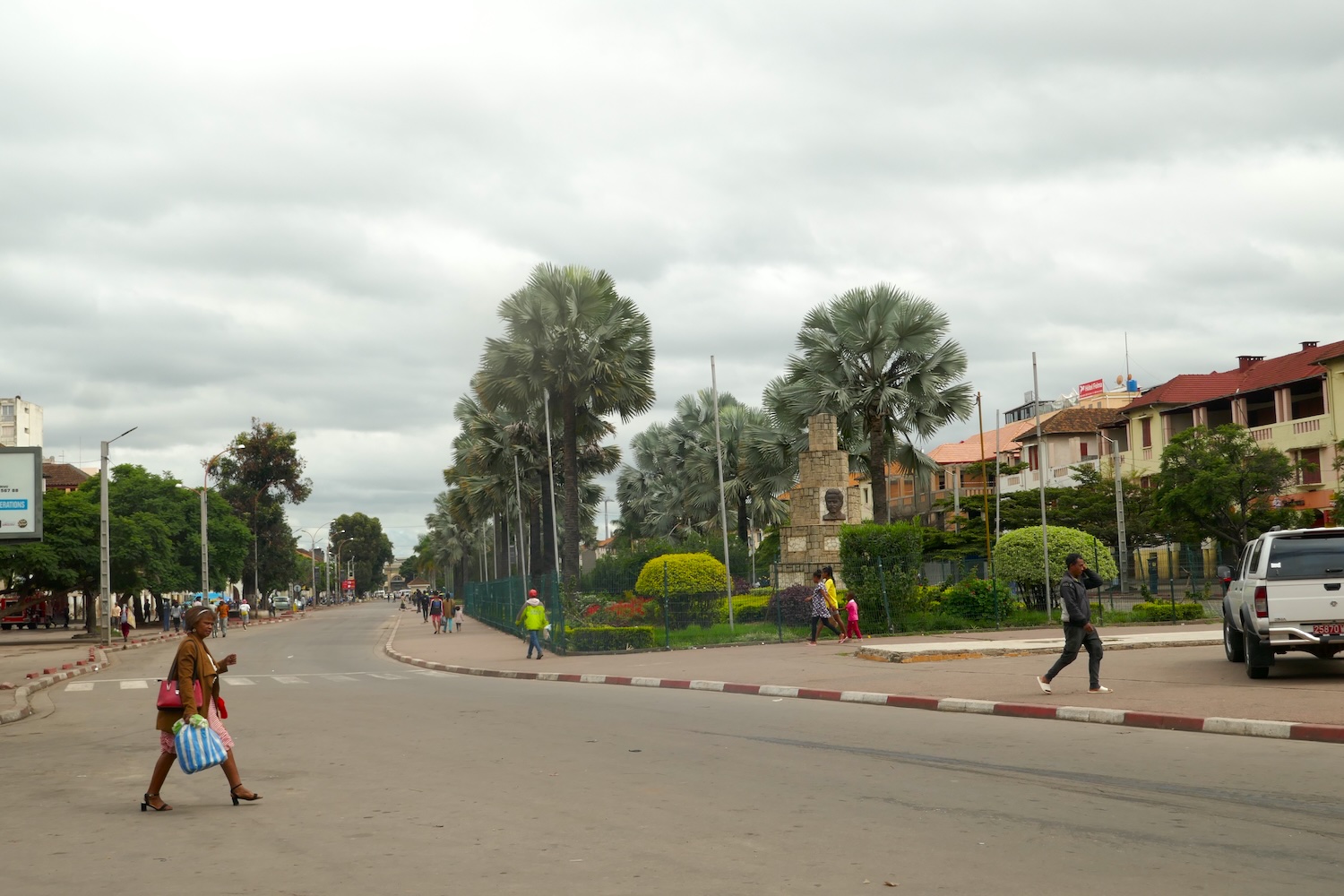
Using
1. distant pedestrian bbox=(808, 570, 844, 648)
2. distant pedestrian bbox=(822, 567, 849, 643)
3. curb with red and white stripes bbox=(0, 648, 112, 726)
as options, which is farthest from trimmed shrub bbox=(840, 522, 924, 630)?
curb with red and white stripes bbox=(0, 648, 112, 726)

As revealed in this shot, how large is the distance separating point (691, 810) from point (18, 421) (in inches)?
5077

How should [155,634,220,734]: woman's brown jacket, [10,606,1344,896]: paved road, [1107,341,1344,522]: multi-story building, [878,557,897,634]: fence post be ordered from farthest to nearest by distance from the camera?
1. [1107,341,1344,522]: multi-story building
2. [878,557,897,634]: fence post
3. [155,634,220,734]: woman's brown jacket
4. [10,606,1344,896]: paved road

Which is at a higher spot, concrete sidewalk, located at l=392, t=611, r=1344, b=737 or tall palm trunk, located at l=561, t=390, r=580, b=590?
tall palm trunk, located at l=561, t=390, r=580, b=590

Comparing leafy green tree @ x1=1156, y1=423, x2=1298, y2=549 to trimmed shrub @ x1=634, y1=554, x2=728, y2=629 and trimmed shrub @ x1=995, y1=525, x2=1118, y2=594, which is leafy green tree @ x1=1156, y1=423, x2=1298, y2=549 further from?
trimmed shrub @ x1=634, y1=554, x2=728, y2=629

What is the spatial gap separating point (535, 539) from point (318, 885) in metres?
61.3

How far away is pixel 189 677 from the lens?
360 inches

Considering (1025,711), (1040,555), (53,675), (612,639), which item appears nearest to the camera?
(1025,711)

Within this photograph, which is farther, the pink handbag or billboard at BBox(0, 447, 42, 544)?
billboard at BBox(0, 447, 42, 544)

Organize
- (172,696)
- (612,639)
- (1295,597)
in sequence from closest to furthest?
(172,696) < (1295,597) < (612,639)

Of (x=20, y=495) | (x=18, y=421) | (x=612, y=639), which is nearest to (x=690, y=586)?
(x=612, y=639)

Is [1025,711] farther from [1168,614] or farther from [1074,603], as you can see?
[1168,614]

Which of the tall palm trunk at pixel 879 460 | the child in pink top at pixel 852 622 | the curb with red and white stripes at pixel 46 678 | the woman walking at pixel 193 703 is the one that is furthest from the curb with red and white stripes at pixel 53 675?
the tall palm trunk at pixel 879 460

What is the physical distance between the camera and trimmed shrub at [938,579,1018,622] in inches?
1273

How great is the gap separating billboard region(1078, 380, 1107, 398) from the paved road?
81.6 m
